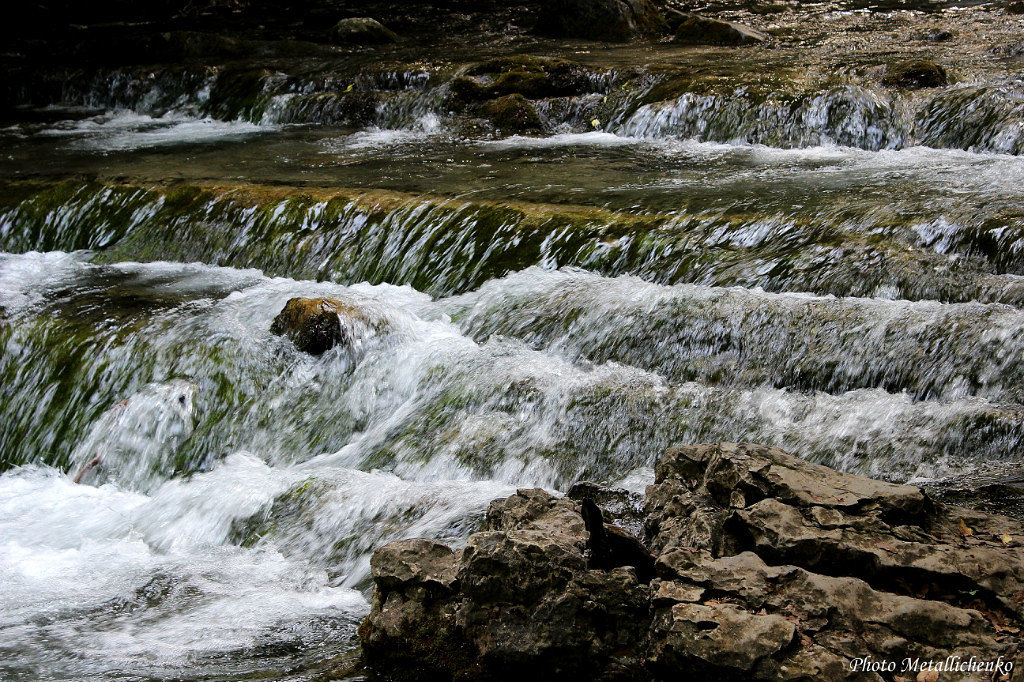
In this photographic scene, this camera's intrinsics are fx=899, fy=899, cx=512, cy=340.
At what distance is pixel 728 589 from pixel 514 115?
28.3 ft

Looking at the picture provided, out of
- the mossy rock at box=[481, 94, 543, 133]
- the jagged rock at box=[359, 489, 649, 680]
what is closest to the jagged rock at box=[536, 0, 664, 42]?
the mossy rock at box=[481, 94, 543, 133]

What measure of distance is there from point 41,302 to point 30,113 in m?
8.49

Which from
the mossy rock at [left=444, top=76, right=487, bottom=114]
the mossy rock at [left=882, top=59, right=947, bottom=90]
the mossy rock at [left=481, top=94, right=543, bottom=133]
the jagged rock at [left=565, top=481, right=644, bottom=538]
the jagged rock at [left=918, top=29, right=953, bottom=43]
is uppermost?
the jagged rock at [left=918, top=29, right=953, bottom=43]

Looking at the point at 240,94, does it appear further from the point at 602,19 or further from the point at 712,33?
the point at 712,33

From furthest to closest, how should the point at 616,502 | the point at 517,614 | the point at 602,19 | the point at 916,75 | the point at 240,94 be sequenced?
the point at 602,19 → the point at 240,94 → the point at 916,75 → the point at 616,502 → the point at 517,614

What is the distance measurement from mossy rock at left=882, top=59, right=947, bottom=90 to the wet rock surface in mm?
A: 7351

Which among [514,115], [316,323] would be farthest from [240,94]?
[316,323]

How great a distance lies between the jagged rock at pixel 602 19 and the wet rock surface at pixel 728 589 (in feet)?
40.9

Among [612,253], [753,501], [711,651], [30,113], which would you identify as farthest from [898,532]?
[30,113]

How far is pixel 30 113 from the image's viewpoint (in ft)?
46.4

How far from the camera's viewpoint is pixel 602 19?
49.2 feet

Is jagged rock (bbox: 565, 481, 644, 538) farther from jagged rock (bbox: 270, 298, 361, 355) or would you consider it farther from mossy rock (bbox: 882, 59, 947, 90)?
mossy rock (bbox: 882, 59, 947, 90)

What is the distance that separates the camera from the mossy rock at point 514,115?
1072 centimetres

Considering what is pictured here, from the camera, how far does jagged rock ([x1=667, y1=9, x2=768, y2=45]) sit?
13219 mm
